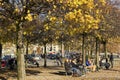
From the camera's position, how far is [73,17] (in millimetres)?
16234

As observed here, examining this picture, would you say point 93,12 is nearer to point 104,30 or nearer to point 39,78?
point 39,78

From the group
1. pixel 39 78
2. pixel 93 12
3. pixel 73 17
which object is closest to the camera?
pixel 73 17

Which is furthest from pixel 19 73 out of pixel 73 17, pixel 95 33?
pixel 95 33

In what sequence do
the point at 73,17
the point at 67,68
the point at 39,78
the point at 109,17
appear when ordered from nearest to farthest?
the point at 73,17 → the point at 39,78 → the point at 67,68 → the point at 109,17

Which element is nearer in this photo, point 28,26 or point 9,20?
point 9,20

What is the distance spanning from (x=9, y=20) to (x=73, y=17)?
3844mm

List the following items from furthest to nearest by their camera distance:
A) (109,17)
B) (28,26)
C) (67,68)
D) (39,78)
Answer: (109,17) < (67,68) < (39,78) < (28,26)

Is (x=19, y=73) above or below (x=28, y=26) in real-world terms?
below

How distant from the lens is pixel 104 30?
32.1 metres

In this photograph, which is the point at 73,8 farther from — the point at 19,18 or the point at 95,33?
the point at 95,33

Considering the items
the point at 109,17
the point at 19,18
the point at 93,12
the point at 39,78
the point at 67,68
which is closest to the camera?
the point at 19,18

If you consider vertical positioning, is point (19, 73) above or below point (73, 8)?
below

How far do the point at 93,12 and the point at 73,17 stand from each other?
710 cm

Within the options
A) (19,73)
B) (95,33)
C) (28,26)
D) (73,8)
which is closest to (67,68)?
(95,33)
